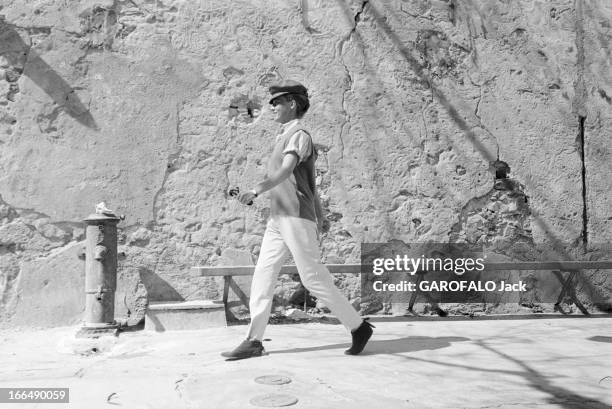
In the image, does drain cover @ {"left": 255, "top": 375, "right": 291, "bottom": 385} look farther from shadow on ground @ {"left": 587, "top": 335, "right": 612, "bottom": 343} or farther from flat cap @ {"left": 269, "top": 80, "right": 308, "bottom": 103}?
shadow on ground @ {"left": 587, "top": 335, "right": 612, "bottom": 343}

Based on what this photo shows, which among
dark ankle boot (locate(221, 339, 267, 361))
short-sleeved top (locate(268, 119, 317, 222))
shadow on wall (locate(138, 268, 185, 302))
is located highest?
short-sleeved top (locate(268, 119, 317, 222))

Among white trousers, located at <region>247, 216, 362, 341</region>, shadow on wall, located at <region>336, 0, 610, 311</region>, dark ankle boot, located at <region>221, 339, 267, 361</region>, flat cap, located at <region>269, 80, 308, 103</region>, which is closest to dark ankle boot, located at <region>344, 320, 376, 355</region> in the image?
white trousers, located at <region>247, 216, 362, 341</region>

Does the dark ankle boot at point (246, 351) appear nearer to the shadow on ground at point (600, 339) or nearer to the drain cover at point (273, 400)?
the drain cover at point (273, 400)

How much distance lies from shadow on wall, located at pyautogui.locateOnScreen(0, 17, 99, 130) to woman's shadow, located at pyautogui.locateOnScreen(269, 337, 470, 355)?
2.35 meters

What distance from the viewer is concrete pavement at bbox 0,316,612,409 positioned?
2.31 meters

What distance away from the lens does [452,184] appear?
15.9 ft

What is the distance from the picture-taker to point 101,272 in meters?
3.98

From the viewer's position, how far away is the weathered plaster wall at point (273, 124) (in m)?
4.36

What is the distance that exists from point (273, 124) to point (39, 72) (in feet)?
5.68

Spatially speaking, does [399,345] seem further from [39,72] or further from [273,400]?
[39,72]

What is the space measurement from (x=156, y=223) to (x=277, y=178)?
68.3 inches

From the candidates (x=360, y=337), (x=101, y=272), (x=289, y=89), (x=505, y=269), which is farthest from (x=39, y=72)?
(x=505, y=269)

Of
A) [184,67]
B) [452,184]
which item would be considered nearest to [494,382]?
[452,184]

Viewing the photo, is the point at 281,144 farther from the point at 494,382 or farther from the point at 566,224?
the point at 566,224
